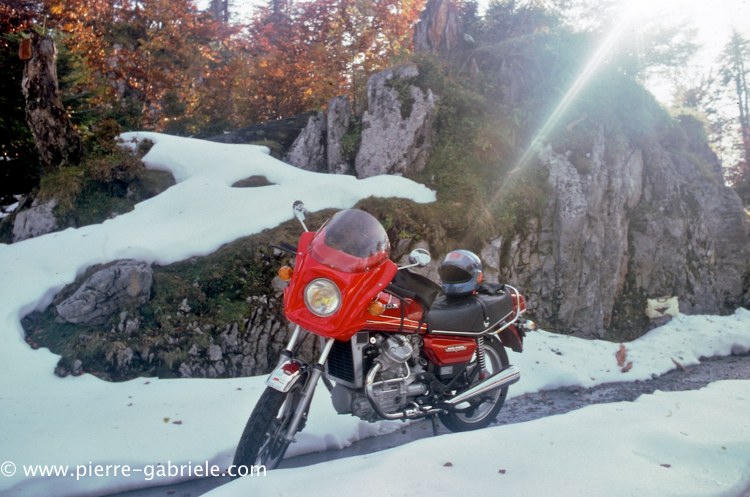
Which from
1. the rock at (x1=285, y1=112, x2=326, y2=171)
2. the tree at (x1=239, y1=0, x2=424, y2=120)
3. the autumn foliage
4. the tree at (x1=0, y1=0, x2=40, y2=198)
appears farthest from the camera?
the tree at (x1=239, y1=0, x2=424, y2=120)

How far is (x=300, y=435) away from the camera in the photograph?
4234 millimetres

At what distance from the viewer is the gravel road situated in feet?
11.9

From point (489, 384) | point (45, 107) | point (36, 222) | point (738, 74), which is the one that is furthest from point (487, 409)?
point (738, 74)

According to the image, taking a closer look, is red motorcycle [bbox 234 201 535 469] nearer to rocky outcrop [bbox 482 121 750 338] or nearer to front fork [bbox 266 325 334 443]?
front fork [bbox 266 325 334 443]

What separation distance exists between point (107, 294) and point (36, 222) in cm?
296

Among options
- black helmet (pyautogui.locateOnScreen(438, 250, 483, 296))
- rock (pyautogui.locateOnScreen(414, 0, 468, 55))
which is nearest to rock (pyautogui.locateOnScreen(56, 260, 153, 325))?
black helmet (pyautogui.locateOnScreen(438, 250, 483, 296))

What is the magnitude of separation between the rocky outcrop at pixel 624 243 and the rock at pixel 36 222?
590cm

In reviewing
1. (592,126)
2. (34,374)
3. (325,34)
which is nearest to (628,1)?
(592,126)

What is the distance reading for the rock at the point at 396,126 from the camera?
29.6 ft

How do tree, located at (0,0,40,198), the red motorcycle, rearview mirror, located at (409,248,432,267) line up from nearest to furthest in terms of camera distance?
the red motorcycle, rearview mirror, located at (409,248,432,267), tree, located at (0,0,40,198)

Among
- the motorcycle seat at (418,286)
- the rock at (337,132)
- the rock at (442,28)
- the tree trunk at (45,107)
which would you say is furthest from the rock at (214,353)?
the rock at (442,28)

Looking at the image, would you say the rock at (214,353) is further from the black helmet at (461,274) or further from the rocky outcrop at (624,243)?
the rocky outcrop at (624,243)

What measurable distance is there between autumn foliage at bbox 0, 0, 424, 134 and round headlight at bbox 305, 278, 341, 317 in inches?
401

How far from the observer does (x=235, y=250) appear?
637 centimetres
